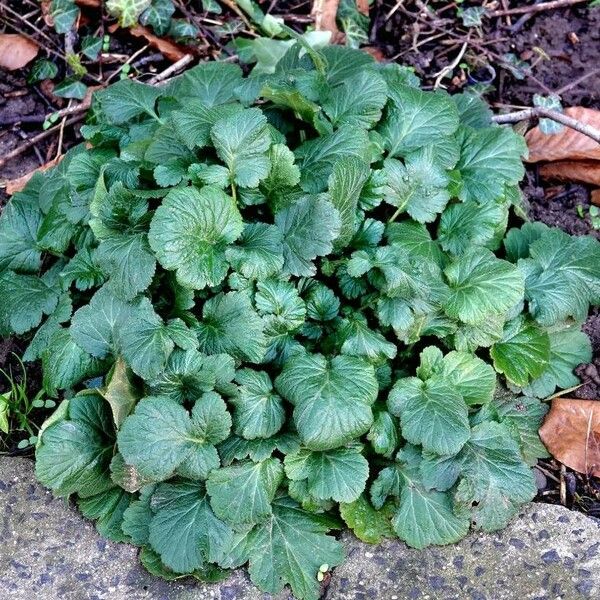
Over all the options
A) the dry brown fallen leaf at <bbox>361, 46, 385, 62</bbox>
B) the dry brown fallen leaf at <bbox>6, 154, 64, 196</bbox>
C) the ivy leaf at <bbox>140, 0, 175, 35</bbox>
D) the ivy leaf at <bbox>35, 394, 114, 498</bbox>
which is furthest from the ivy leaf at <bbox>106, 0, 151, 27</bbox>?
the ivy leaf at <bbox>35, 394, 114, 498</bbox>

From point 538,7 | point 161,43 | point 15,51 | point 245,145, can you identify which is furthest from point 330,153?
point 15,51

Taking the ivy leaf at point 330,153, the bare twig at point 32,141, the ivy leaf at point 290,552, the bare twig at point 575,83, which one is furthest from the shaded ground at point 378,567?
the bare twig at point 575,83

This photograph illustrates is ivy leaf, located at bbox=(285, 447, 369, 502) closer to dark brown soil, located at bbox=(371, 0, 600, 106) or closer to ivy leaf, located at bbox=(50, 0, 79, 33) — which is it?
dark brown soil, located at bbox=(371, 0, 600, 106)

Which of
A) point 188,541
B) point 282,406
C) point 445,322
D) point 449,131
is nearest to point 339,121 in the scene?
point 449,131

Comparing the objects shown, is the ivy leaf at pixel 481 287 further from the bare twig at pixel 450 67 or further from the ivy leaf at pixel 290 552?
the bare twig at pixel 450 67

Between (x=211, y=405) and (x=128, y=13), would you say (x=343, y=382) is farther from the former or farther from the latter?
(x=128, y=13)

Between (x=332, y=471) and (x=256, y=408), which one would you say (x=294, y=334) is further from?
(x=332, y=471)
